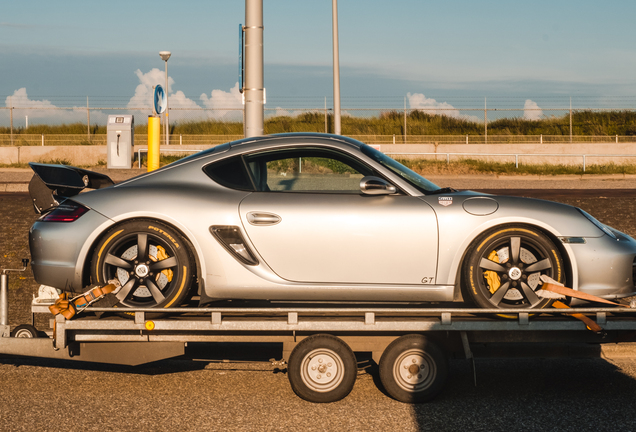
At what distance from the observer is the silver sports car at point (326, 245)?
15.5 feet

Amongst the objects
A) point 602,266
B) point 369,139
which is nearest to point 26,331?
point 602,266

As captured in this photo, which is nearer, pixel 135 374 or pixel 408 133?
pixel 135 374

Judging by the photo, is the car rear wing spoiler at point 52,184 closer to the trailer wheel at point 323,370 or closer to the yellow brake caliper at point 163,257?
the yellow brake caliper at point 163,257

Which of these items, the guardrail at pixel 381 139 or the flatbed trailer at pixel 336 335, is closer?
the flatbed trailer at pixel 336 335

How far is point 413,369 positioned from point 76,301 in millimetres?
2453

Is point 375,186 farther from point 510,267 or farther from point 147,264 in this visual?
point 147,264

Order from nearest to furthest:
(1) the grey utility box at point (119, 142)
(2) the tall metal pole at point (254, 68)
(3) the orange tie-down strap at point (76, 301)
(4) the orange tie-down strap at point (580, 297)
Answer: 1. (4) the orange tie-down strap at point (580, 297)
2. (3) the orange tie-down strap at point (76, 301)
3. (2) the tall metal pole at point (254, 68)
4. (1) the grey utility box at point (119, 142)

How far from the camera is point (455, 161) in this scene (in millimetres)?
28250

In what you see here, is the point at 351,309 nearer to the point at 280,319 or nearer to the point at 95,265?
the point at 280,319

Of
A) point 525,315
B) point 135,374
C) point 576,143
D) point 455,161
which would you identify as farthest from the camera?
point 576,143

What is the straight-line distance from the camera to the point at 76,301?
4758 millimetres

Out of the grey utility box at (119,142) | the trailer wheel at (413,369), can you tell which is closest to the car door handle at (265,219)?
the trailer wheel at (413,369)

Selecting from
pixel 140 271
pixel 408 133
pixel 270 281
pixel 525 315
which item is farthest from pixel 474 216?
pixel 408 133

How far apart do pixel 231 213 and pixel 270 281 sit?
56 cm
